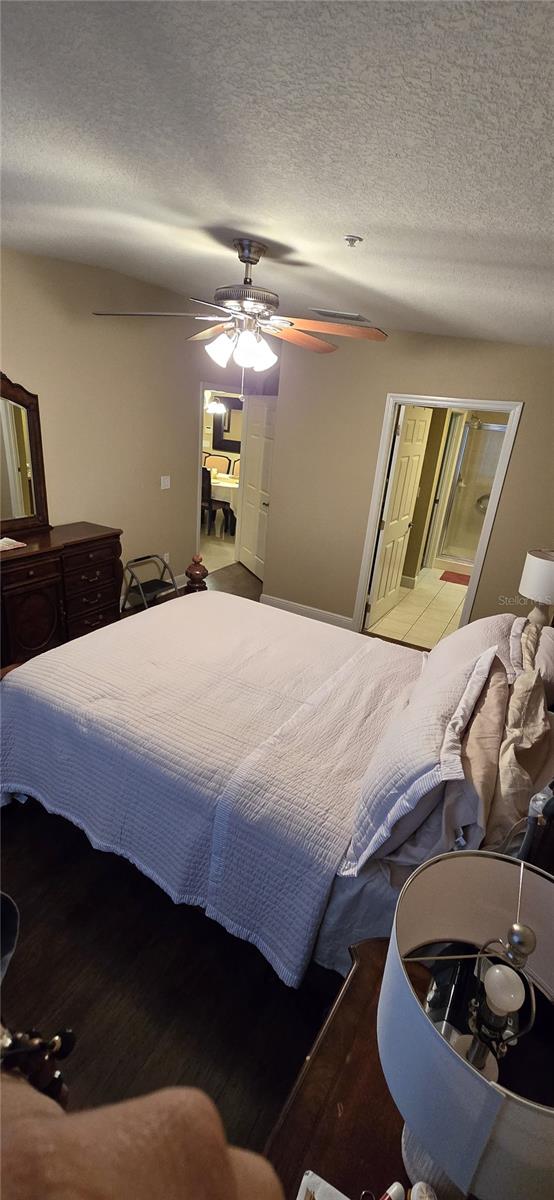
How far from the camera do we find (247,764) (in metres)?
1.68

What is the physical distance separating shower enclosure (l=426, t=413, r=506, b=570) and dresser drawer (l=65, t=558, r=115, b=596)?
4.33 metres

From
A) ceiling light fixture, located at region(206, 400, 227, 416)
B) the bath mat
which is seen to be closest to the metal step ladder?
ceiling light fixture, located at region(206, 400, 227, 416)

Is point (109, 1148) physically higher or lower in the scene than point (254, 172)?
lower

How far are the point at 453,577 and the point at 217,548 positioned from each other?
3118 millimetres

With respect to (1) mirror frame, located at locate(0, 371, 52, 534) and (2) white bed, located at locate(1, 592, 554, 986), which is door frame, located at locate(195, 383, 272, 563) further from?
(2) white bed, located at locate(1, 592, 554, 986)

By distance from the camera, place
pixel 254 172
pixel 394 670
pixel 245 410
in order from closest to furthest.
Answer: pixel 254 172 → pixel 394 670 → pixel 245 410

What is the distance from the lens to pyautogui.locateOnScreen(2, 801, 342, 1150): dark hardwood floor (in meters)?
1.40

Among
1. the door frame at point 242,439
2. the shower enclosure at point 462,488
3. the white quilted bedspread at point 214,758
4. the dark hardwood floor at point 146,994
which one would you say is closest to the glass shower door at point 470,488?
the shower enclosure at point 462,488

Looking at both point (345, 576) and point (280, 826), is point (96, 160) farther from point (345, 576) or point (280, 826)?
point (345, 576)

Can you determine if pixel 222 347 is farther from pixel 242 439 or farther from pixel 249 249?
pixel 242 439

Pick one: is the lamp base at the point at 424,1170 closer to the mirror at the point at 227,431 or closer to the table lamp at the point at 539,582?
the table lamp at the point at 539,582

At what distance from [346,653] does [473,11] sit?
85.5 inches

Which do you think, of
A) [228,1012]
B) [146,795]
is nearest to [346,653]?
[146,795]

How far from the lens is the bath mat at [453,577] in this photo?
6396 mm
